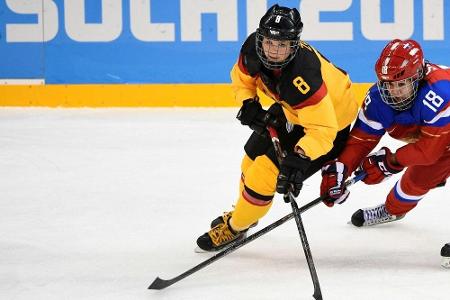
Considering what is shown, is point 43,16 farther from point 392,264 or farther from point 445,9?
point 392,264

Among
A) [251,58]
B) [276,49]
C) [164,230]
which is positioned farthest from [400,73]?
[164,230]

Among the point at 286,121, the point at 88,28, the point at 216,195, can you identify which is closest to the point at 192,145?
the point at 216,195

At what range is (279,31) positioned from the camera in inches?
128

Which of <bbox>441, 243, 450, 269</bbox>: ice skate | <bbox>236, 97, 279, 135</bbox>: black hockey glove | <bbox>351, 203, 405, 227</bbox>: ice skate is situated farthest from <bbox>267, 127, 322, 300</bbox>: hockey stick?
<bbox>351, 203, 405, 227</bbox>: ice skate

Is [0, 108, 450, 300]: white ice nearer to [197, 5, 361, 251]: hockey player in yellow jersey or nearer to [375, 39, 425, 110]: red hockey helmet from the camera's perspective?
[197, 5, 361, 251]: hockey player in yellow jersey

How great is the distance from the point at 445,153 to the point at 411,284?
0.58 metres

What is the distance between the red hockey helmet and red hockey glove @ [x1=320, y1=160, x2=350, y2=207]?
0.30m

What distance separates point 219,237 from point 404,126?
82cm

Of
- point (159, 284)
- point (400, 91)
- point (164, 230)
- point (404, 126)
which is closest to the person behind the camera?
point (159, 284)

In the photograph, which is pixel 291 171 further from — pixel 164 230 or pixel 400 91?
pixel 164 230

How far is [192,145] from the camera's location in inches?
220

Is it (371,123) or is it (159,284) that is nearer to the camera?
(159,284)

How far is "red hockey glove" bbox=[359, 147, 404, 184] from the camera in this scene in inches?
134

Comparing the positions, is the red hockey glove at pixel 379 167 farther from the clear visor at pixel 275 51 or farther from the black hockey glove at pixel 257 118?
the clear visor at pixel 275 51
